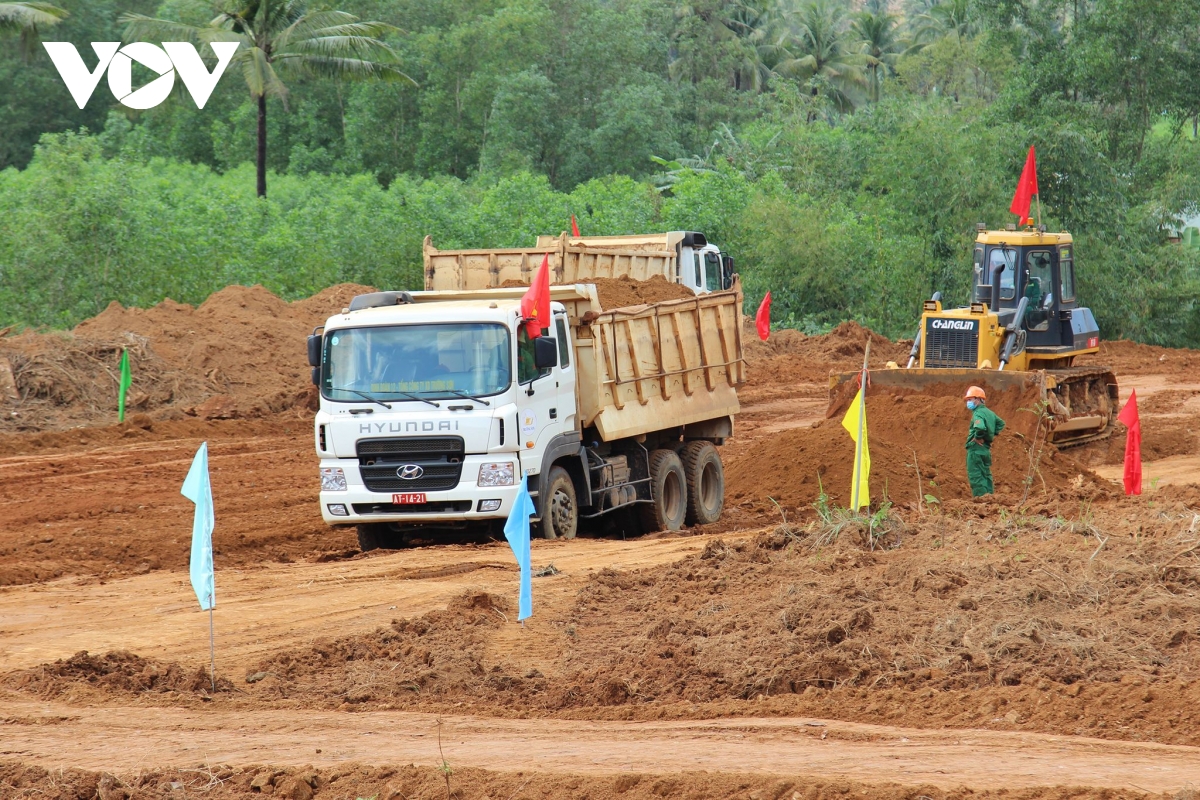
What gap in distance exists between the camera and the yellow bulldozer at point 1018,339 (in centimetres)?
1862

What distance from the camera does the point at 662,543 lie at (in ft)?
43.8

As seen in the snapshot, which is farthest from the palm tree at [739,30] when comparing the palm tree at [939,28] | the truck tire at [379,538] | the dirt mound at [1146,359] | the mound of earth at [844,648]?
the mound of earth at [844,648]

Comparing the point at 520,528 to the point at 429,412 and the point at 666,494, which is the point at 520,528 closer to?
the point at 429,412

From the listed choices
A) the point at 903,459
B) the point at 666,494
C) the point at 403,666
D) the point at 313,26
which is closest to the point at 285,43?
the point at 313,26

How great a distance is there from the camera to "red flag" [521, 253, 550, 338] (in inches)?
482

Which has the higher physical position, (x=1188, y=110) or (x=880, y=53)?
(x=880, y=53)

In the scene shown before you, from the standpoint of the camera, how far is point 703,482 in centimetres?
1585

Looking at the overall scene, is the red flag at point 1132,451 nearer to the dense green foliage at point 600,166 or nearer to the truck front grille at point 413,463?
the truck front grille at point 413,463

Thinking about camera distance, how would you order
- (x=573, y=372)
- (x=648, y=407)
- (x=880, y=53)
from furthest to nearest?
(x=880, y=53), (x=648, y=407), (x=573, y=372)

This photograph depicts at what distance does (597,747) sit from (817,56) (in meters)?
63.4

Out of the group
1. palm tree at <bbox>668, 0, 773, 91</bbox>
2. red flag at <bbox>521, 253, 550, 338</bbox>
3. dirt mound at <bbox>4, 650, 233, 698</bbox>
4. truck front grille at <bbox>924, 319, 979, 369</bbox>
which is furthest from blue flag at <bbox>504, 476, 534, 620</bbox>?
palm tree at <bbox>668, 0, 773, 91</bbox>

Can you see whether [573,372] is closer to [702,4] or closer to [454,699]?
[454,699]

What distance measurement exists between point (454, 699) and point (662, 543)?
531cm

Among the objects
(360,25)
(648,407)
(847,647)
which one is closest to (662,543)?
(648,407)
